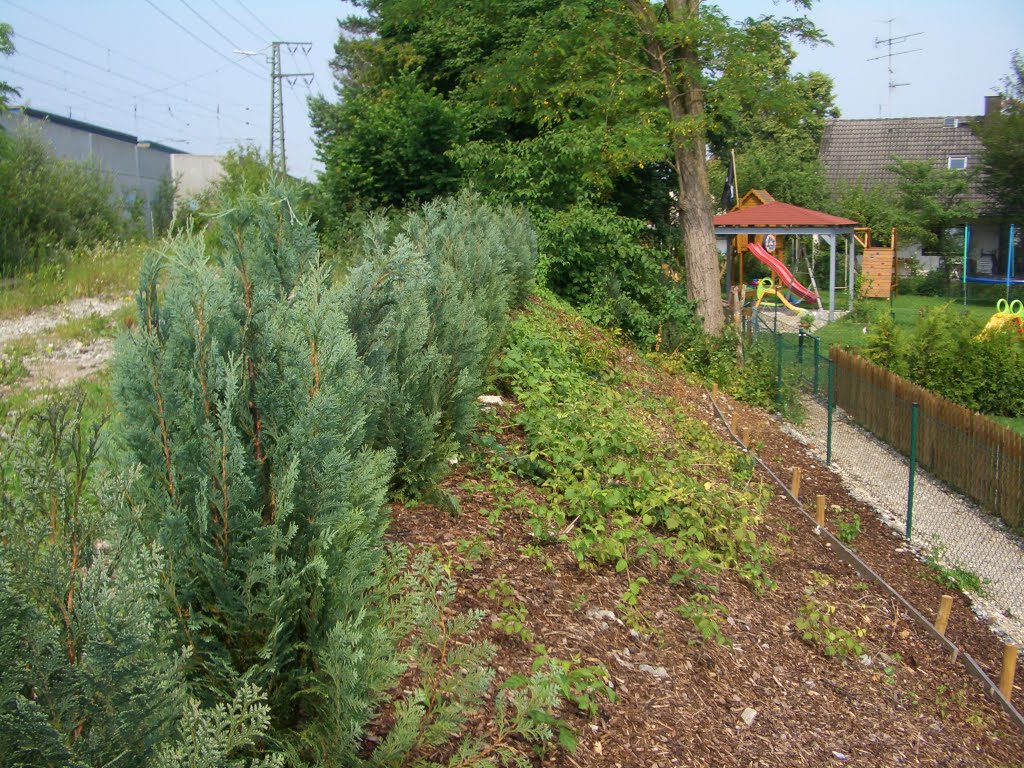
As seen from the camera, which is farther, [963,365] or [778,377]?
[963,365]

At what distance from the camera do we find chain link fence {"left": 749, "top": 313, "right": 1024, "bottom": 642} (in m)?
8.50

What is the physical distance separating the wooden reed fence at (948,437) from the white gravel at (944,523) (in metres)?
0.18

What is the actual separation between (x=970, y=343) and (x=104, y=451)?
1572cm

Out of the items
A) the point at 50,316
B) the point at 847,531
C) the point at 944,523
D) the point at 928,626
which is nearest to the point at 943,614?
the point at 928,626

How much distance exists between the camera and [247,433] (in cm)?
278

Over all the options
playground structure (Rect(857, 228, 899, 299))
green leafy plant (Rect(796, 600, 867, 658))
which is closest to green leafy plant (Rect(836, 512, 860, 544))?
green leafy plant (Rect(796, 600, 867, 658))

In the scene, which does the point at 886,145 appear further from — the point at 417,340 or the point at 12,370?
the point at 417,340

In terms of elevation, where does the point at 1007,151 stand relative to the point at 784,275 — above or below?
above

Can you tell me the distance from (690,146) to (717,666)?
1373 centimetres

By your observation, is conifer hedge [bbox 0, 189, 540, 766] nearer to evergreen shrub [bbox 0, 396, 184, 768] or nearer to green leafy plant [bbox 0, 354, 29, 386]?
evergreen shrub [bbox 0, 396, 184, 768]

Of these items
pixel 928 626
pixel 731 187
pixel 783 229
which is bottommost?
pixel 928 626

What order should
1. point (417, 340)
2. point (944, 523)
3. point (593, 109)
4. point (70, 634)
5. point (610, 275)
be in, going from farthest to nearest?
point (593, 109) → point (610, 275) → point (944, 523) → point (417, 340) → point (70, 634)

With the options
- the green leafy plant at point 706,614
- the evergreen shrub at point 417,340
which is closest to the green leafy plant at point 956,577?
the green leafy plant at point 706,614

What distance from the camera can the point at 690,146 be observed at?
16.8 meters
